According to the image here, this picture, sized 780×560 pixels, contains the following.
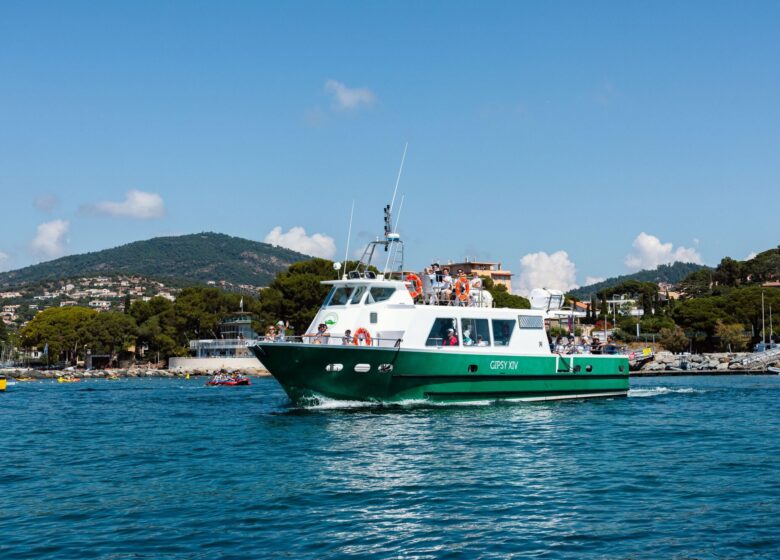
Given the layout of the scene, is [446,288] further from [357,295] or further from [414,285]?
[357,295]

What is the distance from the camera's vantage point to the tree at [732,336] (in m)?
103

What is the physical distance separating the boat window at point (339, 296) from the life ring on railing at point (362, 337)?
78.2 inches

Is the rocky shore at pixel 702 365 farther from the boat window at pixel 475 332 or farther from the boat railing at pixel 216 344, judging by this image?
the boat railing at pixel 216 344

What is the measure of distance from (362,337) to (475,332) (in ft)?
17.3

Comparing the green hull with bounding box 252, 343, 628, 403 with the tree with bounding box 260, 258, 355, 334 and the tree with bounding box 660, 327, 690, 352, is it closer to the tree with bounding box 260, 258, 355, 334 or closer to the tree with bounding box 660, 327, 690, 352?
the tree with bounding box 260, 258, 355, 334

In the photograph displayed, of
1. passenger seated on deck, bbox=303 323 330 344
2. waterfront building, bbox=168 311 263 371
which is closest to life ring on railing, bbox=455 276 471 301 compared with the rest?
passenger seated on deck, bbox=303 323 330 344

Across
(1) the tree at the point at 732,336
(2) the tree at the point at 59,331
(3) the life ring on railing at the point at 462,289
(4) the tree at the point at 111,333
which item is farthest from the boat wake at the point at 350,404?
(2) the tree at the point at 59,331

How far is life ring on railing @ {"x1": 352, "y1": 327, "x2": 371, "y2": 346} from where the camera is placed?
29030 mm

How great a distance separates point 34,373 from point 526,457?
10304cm

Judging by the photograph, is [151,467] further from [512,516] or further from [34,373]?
[34,373]

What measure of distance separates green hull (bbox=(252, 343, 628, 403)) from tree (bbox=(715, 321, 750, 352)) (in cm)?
7863

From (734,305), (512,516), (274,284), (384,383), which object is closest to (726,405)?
(384,383)

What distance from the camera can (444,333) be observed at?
102 feet

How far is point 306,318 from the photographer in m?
89.9
